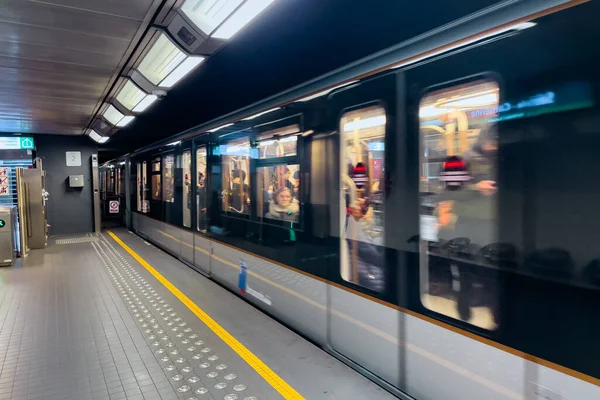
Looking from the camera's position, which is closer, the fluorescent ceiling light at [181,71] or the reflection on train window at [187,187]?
the fluorescent ceiling light at [181,71]

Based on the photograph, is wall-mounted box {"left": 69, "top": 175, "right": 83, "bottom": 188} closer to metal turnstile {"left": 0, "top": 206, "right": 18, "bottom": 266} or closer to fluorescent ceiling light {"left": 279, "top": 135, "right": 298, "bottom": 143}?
metal turnstile {"left": 0, "top": 206, "right": 18, "bottom": 266}

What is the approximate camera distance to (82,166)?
12969mm

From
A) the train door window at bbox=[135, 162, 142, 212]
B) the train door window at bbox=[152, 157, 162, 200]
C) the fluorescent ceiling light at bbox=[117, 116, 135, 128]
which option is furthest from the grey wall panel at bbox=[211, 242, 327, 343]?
the train door window at bbox=[135, 162, 142, 212]

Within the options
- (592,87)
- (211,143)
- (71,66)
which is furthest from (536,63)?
(211,143)

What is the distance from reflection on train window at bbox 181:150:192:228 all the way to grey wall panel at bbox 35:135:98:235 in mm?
6634

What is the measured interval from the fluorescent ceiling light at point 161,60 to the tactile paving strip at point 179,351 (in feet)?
8.98

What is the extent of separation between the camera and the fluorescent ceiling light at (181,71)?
12.7 ft

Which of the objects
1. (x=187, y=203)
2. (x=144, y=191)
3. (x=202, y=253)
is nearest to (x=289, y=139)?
(x=202, y=253)

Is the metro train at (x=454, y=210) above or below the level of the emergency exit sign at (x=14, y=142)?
below

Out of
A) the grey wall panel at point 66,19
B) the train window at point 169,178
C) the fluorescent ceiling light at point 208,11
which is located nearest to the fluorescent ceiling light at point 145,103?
the grey wall panel at point 66,19

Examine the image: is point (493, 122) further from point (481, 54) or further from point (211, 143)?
point (211, 143)

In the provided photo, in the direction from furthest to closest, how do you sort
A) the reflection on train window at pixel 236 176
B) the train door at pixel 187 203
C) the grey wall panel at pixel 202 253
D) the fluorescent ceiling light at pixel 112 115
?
the train door at pixel 187 203, the fluorescent ceiling light at pixel 112 115, the grey wall panel at pixel 202 253, the reflection on train window at pixel 236 176

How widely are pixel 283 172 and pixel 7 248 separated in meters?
6.65

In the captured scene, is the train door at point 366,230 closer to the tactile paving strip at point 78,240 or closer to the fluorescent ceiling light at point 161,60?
the fluorescent ceiling light at point 161,60
